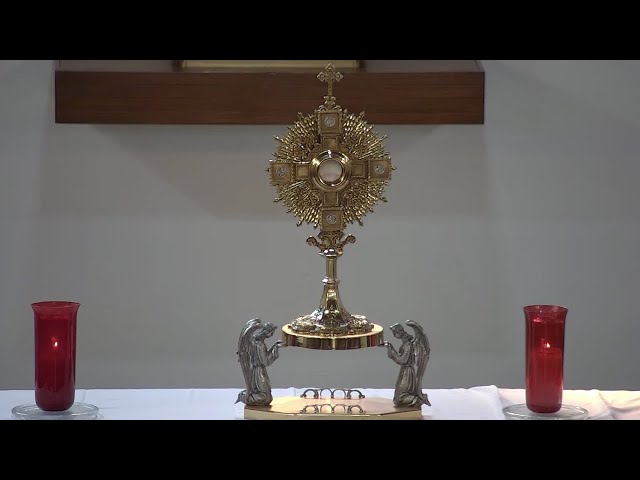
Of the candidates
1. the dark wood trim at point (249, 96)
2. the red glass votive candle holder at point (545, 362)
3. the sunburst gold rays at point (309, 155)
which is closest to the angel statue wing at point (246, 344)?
the sunburst gold rays at point (309, 155)

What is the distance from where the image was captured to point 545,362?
1.92 m

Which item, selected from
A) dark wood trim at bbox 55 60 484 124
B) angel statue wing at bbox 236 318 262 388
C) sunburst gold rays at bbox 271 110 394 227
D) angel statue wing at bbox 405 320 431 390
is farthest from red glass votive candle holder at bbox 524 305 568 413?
dark wood trim at bbox 55 60 484 124

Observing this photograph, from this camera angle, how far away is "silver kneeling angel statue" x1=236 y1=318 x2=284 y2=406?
195cm

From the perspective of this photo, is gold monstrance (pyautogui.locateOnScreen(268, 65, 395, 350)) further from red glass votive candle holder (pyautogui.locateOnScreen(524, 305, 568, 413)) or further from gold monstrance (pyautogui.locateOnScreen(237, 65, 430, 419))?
red glass votive candle holder (pyautogui.locateOnScreen(524, 305, 568, 413))

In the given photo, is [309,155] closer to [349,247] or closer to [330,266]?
[330,266]

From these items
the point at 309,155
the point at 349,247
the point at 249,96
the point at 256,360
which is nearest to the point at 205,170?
the point at 249,96

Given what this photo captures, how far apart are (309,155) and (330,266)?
20cm

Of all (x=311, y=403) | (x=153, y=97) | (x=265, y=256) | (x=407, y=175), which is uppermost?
(x=153, y=97)
